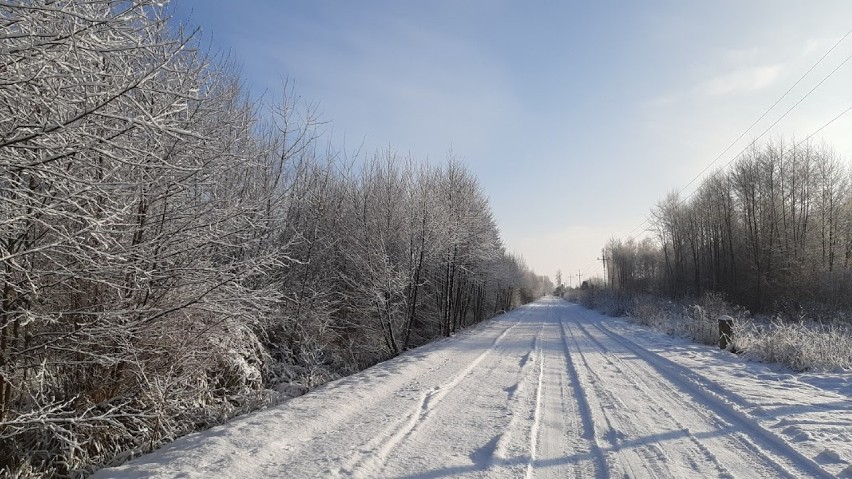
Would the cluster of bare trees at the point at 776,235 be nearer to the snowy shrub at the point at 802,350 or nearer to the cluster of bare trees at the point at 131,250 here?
the snowy shrub at the point at 802,350

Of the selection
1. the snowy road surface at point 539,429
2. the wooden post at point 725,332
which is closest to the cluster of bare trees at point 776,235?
the wooden post at point 725,332

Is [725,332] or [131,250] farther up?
[131,250]

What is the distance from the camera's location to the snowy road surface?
421 cm

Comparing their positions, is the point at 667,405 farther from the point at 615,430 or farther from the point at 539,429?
the point at 539,429

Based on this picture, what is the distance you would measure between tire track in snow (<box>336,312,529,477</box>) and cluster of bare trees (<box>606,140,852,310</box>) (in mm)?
25040

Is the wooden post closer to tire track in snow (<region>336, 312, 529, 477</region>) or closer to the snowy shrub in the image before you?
the snowy shrub

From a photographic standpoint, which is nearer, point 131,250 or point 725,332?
point 131,250

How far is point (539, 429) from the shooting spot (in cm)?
548

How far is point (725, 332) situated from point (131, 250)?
45.5 feet

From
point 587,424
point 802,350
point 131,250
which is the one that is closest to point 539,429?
point 587,424

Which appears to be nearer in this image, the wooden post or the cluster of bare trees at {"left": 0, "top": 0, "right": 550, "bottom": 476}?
the cluster of bare trees at {"left": 0, "top": 0, "right": 550, "bottom": 476}

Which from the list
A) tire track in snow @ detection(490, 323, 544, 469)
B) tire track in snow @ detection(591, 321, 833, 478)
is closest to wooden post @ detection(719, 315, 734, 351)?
tire track in snow @ detection(591, 321, 833, 478)

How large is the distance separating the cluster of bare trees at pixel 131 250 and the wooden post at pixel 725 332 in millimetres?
9864

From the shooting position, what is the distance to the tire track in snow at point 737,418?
14.2 ft
